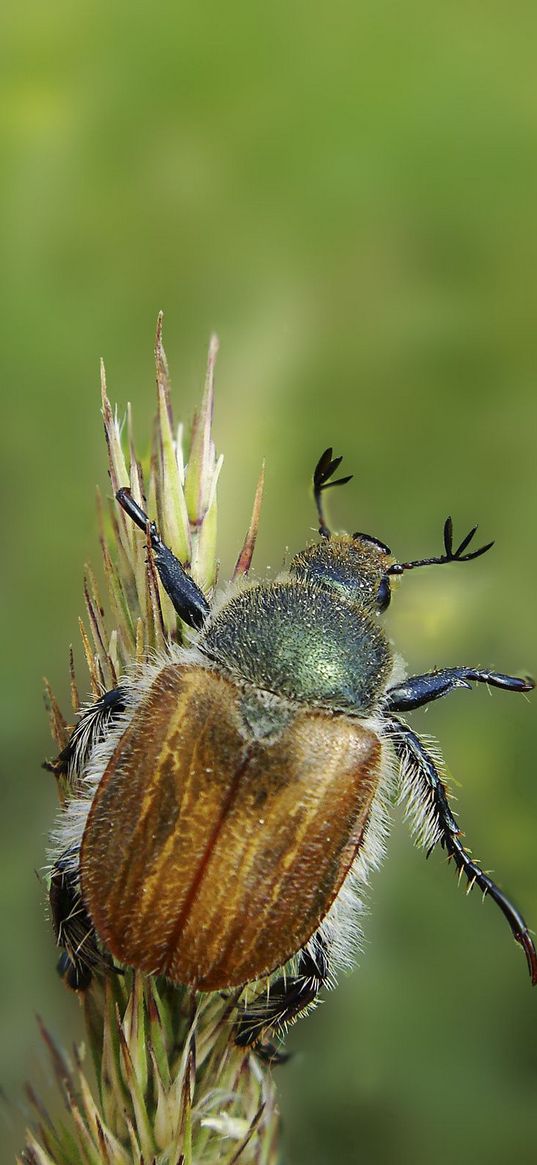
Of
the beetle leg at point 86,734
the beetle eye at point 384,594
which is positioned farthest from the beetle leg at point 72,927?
the beetle eye at point 384,594

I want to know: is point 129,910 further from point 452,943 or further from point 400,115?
point 400,115

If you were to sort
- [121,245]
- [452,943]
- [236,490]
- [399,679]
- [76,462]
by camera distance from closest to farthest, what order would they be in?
[399,679] < [452,943] < [236,490] < [76,462] < [121,245]

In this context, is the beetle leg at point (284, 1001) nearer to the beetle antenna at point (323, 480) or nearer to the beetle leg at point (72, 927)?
the beetle leg at point (72, 927)

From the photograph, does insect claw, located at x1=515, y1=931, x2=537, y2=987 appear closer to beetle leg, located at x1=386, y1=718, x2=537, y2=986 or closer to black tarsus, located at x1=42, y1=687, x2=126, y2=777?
beetle leg, located at x1=386, y1=718, x2=537, y2=986

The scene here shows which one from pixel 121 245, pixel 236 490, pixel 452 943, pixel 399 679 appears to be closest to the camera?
pixel 399 679

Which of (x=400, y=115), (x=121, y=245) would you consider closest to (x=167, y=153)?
(x=121, y=245)

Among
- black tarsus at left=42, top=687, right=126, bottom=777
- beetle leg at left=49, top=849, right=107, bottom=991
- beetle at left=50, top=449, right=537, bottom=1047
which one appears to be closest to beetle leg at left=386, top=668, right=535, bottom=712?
beetle at left=50, top=449, right=537, bottom=1047

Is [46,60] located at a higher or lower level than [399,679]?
higher
